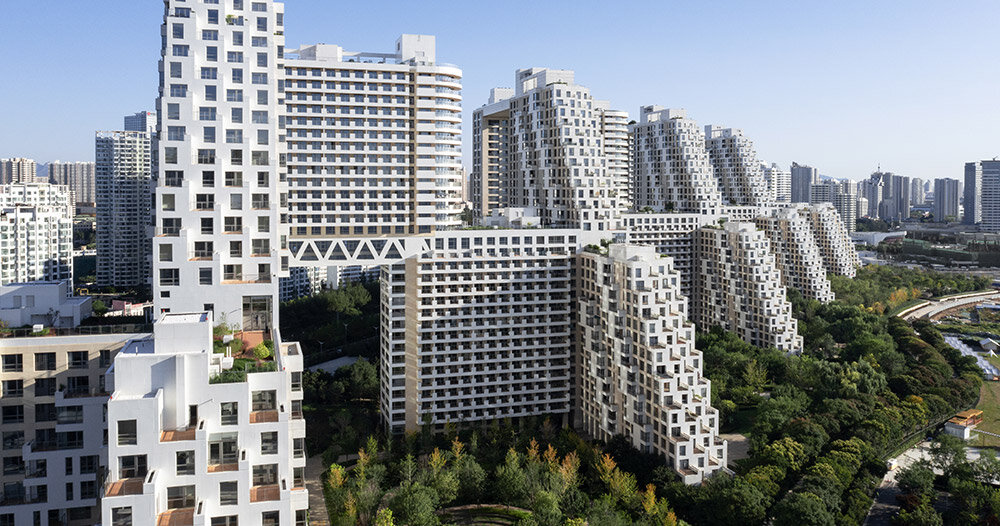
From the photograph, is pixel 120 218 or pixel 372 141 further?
pixel 120 218

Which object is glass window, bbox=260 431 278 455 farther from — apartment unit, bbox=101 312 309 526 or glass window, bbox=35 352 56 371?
glass window, bbox=35 352 56 371

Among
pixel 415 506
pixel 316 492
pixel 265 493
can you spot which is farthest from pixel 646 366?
pixel 265 493

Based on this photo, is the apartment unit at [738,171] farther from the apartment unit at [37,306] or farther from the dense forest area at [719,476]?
the apartment unit at [37,306]

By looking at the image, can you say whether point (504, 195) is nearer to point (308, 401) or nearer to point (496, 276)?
point (496, 276)

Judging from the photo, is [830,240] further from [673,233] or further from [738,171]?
[673,233]

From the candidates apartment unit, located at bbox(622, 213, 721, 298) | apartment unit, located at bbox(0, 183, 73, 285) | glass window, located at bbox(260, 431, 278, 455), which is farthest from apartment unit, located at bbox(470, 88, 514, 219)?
apartment unit, located at bbox(0, 183, 73, 285)

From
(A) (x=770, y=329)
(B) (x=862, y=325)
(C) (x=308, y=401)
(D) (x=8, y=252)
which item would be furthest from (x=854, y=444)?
(D) (x=8, y=252)
